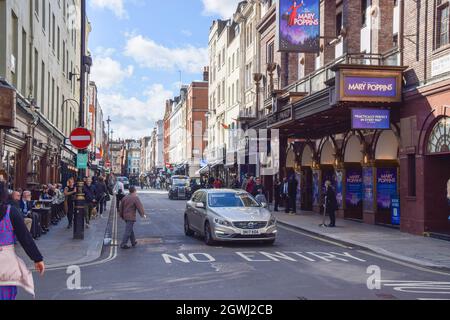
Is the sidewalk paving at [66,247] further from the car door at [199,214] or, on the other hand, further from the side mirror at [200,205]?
the side mirror at [200,205]

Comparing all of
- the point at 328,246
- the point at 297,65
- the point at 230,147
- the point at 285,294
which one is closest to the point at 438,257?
the point at 328,246

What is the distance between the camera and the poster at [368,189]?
2314 centimetres

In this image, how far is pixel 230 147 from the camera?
5091cm

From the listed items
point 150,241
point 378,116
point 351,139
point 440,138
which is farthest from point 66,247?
point 351,139

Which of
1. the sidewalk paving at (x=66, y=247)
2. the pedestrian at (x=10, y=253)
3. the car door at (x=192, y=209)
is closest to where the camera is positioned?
the pedestrian at (x=10, y=253)

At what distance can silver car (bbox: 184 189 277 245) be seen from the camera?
51.7 ft

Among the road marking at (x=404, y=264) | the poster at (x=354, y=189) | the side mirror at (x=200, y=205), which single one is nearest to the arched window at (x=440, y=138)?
the road marking at (x=404, y=264)

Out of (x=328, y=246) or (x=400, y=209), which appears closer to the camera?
(x=328, y=246)

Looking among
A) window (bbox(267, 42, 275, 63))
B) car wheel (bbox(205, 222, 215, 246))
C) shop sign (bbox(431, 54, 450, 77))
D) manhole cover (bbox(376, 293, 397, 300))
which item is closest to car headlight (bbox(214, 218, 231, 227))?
car wheel (bbox(205, 222, 215, 246))

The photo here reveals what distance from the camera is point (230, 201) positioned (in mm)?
17328

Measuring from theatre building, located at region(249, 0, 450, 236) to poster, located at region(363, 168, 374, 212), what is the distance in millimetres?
38

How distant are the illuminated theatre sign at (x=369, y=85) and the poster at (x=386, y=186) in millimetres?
3778
